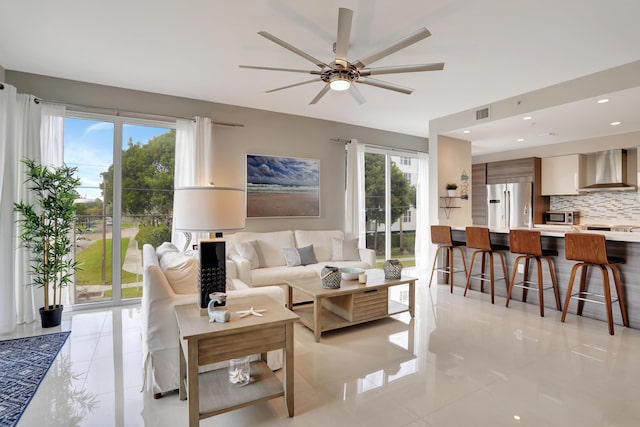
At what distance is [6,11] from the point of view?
2578mm

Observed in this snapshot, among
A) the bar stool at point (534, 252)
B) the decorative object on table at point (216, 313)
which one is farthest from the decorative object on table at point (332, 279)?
the bar stool at point (534, 252)

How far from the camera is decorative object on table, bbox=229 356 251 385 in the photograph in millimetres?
2023

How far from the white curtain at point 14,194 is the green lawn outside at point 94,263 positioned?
50 cm

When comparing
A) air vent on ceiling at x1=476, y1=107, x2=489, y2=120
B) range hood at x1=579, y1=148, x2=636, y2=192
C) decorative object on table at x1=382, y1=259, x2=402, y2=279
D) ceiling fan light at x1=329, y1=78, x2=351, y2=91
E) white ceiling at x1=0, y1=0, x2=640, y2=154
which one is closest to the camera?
white ceiling at x1=0, y1=0, x2=640, y2=154

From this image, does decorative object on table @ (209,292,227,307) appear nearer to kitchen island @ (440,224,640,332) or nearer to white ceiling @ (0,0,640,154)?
white ceiling @ (0,0,640,154)

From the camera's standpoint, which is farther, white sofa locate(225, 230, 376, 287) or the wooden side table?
white sofa locate(225, 230, 376, 287)

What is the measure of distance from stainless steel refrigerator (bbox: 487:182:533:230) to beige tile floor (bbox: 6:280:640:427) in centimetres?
342

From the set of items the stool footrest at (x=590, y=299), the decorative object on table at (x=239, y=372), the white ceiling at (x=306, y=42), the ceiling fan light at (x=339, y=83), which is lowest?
the decorative object on table at (x=239, y=372)

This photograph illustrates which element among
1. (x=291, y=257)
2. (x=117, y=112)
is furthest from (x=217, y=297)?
(x=117, y=112)

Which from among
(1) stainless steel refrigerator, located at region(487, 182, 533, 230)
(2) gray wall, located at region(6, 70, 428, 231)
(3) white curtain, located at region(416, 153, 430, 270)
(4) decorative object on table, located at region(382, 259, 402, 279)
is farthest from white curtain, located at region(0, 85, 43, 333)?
(1) stainless steel refrigerator, located at region(487, 182, 533, 230)

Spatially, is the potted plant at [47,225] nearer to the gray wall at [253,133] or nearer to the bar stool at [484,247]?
the gray wall at [253,133]

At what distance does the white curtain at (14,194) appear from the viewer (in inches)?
134

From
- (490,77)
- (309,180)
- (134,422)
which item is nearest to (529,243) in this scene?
(490,77)

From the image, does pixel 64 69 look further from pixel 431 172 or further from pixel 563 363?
pixel 563 363
